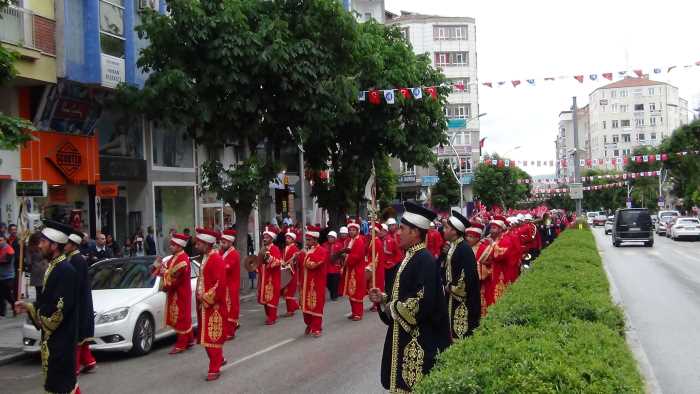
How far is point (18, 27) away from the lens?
56.2ft

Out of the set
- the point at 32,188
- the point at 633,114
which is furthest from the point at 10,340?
the point at 633,114

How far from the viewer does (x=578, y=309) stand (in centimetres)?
747

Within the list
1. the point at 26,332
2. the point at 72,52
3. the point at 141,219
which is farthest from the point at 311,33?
the point at 26,332

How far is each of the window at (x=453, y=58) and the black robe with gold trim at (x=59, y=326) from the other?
67029mm

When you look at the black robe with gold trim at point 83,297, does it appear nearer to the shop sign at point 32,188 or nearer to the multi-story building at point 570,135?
the shop sign at point 32,188

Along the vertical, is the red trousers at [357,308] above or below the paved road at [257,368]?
above

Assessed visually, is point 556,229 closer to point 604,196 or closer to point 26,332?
point 26,332

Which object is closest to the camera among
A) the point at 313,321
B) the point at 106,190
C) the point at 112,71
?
the point at 313,321

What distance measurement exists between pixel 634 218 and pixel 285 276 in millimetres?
28144

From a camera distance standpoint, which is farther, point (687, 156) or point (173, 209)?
point (687, 156)

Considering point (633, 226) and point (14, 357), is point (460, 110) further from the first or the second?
point (14, 357)

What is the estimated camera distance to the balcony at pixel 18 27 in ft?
54.6

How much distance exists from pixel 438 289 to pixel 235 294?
627cm

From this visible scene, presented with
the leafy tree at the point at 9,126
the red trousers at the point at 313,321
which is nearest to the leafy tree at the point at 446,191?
the red trousers at the point at 313,321
